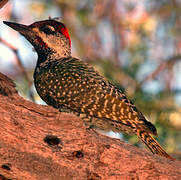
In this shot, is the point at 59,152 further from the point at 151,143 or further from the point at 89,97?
the point at 151,143

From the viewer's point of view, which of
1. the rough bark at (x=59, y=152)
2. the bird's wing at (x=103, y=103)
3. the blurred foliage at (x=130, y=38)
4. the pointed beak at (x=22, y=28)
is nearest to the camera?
the rough bark at (x=59, y=152)

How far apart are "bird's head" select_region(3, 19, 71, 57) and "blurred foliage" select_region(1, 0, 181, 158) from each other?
43.1 inches

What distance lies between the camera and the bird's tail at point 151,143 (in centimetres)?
363

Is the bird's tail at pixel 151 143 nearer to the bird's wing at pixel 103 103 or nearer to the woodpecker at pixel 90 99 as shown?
the woodpecker at pixel 90 99

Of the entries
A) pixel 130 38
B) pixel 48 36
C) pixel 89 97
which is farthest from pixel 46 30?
pixel 130 38

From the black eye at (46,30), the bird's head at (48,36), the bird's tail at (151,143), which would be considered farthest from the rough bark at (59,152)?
the black eye at (46,30)

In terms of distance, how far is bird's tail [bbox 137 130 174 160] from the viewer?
3626 mm

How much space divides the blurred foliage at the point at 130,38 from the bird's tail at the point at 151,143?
68.8 inches

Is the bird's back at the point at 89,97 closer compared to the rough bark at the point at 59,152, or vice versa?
the rough bark at the point at 59,152

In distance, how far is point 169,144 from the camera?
4934 mm

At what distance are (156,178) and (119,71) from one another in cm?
330

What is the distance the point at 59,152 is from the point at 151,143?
1.15 m

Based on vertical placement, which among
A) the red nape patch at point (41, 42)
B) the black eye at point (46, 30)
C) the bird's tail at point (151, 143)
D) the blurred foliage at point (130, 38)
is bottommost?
the bird's tail at point (151, 143)

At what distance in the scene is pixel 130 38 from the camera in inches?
339
